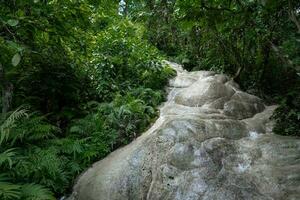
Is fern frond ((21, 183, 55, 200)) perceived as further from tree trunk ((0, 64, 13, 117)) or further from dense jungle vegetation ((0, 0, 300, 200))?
tree trunk ((0, 64, 13, 117))

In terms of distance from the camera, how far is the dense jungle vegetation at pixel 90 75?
4.68 metres

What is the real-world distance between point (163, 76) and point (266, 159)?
447 centimetres

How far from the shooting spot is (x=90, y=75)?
7992mm

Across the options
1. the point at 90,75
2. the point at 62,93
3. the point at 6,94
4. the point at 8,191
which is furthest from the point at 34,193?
the point at 90,75

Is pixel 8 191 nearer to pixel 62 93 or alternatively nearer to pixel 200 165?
pixel 200 165

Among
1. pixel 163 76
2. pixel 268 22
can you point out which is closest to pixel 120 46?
pixel 163 76

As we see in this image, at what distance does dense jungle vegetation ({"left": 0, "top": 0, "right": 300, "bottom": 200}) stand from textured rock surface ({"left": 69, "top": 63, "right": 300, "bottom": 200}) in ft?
1.78

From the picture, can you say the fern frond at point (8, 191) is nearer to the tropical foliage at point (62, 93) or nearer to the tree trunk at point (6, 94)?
the tropical foliage at point (62, 93)

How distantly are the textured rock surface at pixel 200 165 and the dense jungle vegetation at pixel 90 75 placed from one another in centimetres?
54

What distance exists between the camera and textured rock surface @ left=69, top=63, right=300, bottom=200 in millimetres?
4363

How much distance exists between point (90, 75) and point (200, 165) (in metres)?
4.19

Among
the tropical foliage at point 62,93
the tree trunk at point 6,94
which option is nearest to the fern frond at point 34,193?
the tropical foliage at point 62,93

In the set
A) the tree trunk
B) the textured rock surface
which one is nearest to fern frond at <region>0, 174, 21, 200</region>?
the textured rock surface

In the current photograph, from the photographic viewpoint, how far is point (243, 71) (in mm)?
8867
